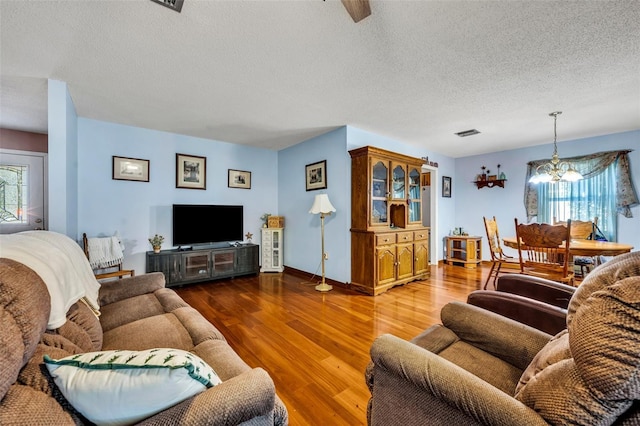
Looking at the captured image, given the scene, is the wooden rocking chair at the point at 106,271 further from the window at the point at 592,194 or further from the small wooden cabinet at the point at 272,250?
the window at the point at 592,194

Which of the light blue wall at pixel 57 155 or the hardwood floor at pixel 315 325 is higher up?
the light blue wall at pixel 57 155

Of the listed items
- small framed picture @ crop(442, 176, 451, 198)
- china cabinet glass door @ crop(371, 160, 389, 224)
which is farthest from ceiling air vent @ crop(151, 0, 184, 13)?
small framed picture @ crop(442, 176, 451, 198)

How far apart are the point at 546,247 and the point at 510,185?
A: 2867 millimetres

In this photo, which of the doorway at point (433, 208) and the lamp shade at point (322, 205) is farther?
the doorway at point (433, 208)

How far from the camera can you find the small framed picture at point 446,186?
5738mm

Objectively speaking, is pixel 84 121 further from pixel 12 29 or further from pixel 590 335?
pixel 590 335

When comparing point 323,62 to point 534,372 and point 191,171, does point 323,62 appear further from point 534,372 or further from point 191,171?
point 191,171

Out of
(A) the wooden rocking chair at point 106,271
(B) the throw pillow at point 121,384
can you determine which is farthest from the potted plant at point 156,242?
(B) the throw pillow at point 121,384

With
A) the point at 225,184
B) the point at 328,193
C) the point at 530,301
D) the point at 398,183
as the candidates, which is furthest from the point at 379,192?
the point at 225,184

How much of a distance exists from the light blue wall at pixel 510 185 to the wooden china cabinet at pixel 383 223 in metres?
2.24

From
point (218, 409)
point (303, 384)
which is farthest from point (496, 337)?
point (218, 409)

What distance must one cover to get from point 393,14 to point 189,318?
2261 millimetres

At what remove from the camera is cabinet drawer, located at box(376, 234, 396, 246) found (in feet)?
11.6

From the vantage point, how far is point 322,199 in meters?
3.78
